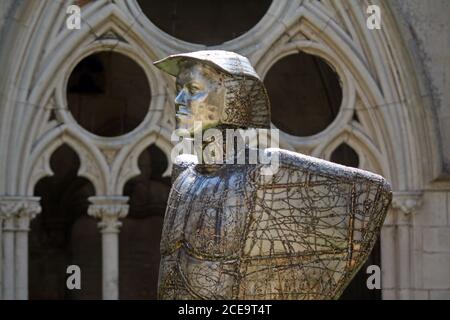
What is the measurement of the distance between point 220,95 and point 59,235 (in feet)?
30.6

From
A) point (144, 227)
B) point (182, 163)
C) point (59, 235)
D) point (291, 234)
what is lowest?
point (291, 234)

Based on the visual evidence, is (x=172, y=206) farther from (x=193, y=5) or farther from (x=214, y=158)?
(x=193, y=5)

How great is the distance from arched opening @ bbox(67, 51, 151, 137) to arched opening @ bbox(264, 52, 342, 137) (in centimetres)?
107

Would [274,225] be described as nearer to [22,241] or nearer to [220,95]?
[220,95]

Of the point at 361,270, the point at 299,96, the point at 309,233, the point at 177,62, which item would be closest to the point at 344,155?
the point at 299,96

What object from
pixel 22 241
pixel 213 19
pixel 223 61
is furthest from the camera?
pixel 213 19

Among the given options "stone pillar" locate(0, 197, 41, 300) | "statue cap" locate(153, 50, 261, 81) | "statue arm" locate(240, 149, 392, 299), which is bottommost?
"statue arm" locate(240, 149, 392, 299)

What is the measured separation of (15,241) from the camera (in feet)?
41.9

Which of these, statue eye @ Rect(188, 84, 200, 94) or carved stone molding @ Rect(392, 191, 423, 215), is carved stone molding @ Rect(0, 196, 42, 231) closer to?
carved stone molding @ Rect(392, 191, 423, 215)

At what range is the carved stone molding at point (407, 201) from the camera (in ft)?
42.7

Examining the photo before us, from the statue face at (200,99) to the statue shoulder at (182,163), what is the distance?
9.0 inches

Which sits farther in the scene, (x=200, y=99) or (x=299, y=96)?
(x=299, y=96)

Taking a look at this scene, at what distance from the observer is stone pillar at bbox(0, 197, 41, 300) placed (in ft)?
41.6

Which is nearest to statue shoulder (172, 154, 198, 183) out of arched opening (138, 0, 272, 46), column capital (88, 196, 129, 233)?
column capital (88, 196, 129, 233)
